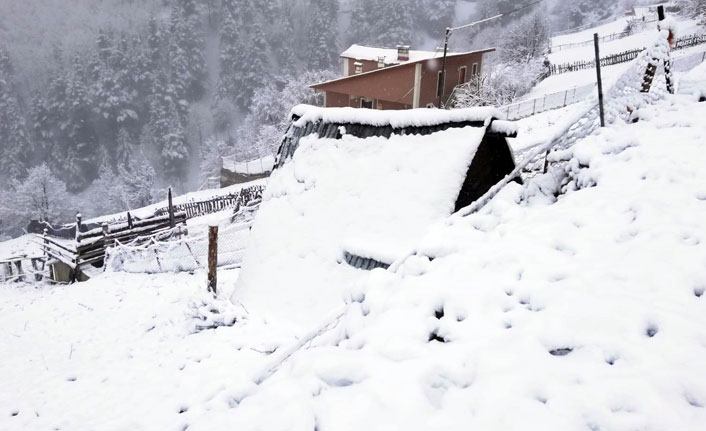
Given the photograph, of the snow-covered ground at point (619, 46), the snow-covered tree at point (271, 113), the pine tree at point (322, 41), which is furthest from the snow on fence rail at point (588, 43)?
the pine tree at point (322, 41)

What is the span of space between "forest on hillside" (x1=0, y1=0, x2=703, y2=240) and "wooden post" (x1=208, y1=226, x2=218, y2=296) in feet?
114

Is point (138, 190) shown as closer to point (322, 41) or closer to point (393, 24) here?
point (322, 41)

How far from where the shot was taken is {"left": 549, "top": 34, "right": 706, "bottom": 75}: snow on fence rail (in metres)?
31.7

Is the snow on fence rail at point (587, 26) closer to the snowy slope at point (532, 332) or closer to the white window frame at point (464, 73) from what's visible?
the white window frame at point (464, 73)

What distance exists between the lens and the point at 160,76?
57.7 m

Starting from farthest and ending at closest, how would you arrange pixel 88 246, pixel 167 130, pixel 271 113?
1. pixel 167 130
2. pixel 271 113
3. pixel 88 246

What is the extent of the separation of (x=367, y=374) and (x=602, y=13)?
77650 mm

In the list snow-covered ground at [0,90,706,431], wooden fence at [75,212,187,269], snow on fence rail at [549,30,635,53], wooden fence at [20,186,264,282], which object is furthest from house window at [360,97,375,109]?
snow on fence rail at [549,30,635,53]

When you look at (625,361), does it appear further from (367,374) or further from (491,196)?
(491,196)

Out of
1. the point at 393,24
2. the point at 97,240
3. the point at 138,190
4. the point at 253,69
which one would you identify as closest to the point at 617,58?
the point at 393,24

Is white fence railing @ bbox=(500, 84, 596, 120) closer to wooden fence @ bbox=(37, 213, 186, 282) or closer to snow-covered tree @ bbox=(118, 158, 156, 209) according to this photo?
wooden fence @ bbox=(37, 213, 186, 282)

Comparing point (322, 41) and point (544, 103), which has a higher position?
point (322, 41)

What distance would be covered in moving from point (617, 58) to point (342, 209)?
38526 mm

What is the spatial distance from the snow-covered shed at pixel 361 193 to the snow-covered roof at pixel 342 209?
0.02 meters
